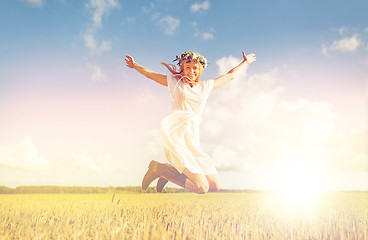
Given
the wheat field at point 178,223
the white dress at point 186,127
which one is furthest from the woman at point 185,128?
the wheat field at point 178,223

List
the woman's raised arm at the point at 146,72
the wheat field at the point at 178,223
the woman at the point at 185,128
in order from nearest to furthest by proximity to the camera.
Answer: the wheat field at the point at 178,223
the woman at the point at 185,128
the woman's raised arm at the point at 146,72

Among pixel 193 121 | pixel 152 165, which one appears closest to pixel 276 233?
pixel 193 121

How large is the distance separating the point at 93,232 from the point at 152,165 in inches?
67.2

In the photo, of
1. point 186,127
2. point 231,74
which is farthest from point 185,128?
point 231,74

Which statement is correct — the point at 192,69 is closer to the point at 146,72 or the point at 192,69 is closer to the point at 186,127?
the point at 146,72

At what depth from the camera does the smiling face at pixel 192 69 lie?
4645mm

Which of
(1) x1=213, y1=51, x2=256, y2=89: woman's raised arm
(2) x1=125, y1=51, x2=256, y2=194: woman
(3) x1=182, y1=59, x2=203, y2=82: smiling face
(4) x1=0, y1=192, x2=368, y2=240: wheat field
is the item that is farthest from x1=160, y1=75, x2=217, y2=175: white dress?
(4) x1=0, y1=192, x2=368, y2=240: wheat field

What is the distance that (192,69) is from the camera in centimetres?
466

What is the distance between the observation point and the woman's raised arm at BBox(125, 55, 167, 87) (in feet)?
15.2

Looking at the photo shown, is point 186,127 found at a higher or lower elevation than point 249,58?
lower

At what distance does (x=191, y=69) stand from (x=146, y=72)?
709 mm

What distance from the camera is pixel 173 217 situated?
379 cm

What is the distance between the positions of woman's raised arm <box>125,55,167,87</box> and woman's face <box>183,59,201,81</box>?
355 millimetres

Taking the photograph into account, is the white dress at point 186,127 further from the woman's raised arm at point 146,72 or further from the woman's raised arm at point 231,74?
the woman's raised arm at point 231,74
